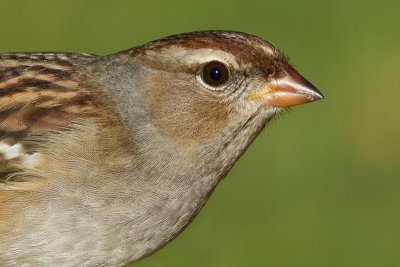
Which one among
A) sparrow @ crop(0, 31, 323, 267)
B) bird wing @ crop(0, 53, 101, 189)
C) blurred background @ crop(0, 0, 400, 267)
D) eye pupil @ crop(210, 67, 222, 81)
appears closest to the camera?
sparrow @ crop(0, 31, 323, 267)

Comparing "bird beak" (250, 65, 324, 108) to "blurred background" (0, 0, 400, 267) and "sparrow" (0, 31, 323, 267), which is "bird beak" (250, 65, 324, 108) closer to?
"sparrow" (0, 31, 323, 267)

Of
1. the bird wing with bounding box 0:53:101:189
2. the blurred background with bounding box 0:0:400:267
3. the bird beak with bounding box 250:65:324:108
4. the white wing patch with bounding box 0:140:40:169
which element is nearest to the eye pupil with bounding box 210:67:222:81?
the bird beak with bounding box 250:65:324:108

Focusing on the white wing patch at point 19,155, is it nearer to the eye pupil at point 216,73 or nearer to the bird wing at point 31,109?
the bird wing at point 31,109

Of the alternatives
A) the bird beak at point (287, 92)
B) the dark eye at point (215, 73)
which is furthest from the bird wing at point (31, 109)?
the bird beak at point (287, 92)

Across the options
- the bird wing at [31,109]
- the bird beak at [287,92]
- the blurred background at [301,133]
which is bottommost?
the bird beak at [287,92]

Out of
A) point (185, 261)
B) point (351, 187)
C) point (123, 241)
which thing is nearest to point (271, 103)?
point (123, 241)

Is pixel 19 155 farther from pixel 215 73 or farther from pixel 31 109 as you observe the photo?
pixel 215 73
